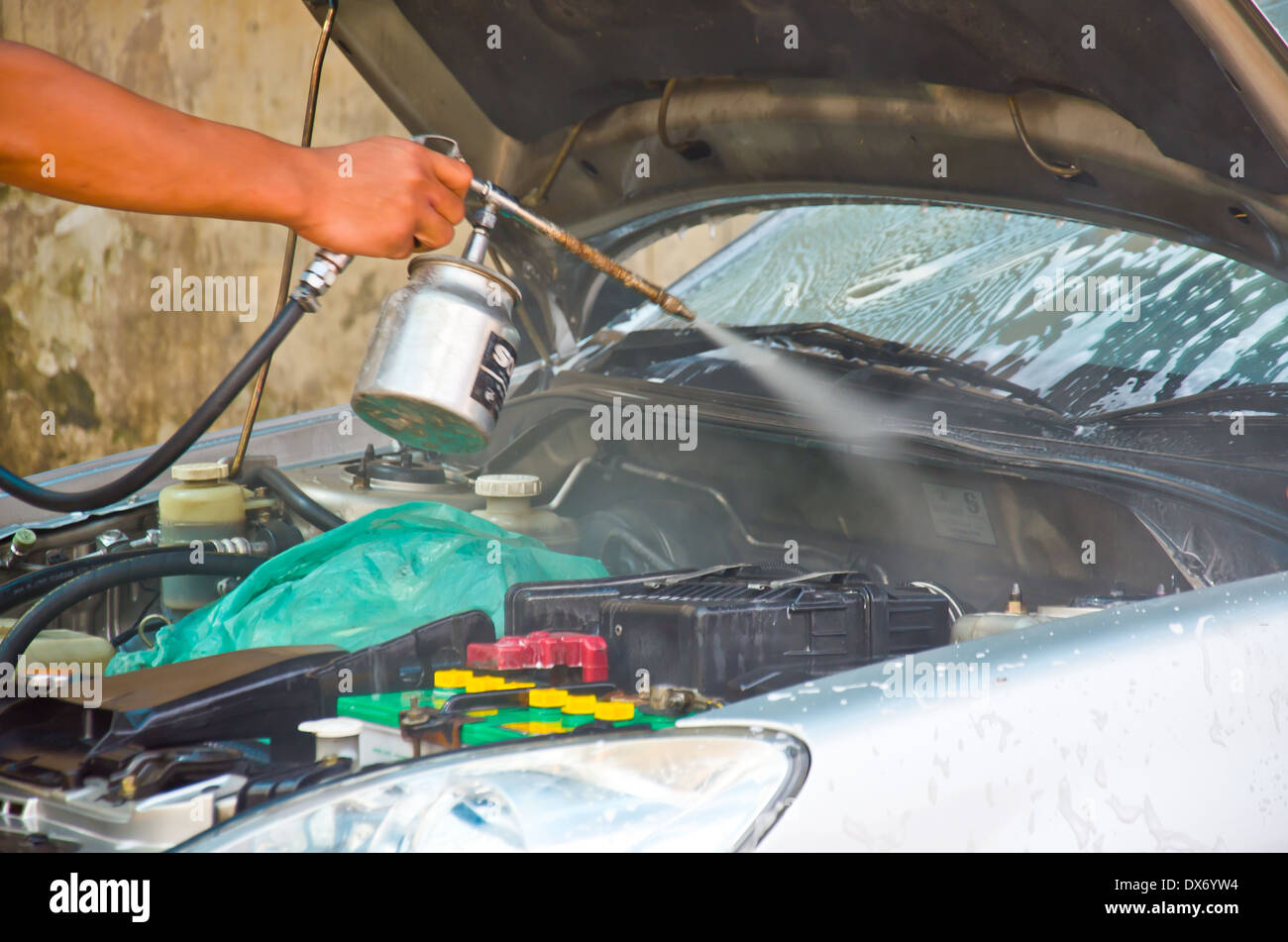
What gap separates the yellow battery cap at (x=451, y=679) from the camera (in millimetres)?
1188

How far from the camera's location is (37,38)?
805 centimetres

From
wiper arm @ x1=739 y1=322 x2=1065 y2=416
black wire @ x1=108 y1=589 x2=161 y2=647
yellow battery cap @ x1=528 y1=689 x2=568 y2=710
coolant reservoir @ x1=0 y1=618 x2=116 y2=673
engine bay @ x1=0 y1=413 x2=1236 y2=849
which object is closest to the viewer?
engine bay @ x1=0 y1=413 x2=1236 y2=849

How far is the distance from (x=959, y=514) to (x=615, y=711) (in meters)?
0.74

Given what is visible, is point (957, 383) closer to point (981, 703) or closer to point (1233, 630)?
point (1233, 630)

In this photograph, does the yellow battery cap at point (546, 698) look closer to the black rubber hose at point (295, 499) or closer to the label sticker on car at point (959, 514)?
the label sticker on car at point (959, 514)

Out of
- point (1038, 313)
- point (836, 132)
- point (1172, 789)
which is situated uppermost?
point (836, 132)

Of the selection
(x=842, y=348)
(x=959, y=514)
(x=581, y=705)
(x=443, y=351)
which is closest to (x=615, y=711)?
(x=581, y=705)

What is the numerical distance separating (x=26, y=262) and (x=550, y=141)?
7.40m

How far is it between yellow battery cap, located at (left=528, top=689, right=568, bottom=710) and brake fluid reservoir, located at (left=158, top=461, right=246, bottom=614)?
0.95 m

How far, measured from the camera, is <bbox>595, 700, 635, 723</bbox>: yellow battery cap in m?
1.05

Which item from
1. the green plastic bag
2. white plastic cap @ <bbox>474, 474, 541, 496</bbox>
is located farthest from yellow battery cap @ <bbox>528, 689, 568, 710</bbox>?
white plastic cap @ <bbox>474, 474, 541, 496</bbox>

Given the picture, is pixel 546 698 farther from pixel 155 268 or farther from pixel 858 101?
pixel 155 268

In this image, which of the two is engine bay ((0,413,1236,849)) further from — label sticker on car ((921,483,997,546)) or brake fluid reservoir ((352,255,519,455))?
brake fluid reservoir ((352,255,519,455))
